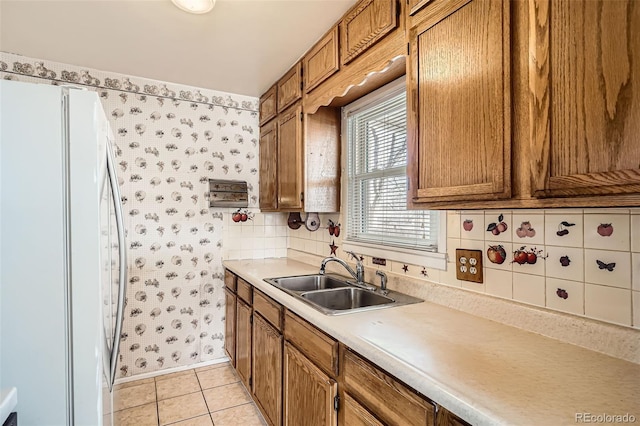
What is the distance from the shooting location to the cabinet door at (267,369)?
70.9 inches

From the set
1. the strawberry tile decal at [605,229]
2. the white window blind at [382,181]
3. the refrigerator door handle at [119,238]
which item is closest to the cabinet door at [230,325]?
the white window blind at [382,181]

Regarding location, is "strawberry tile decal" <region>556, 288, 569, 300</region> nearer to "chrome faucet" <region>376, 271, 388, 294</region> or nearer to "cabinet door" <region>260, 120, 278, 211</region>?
"chrome faucet" <region>376, 271, 388, 294</region>

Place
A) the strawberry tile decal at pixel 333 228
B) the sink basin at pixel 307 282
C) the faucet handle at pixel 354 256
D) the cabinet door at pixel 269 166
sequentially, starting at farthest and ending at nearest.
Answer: the cabinet door at pixel 269 166 → the strawberry tile decal at pixel 333 228 → the sink basin at pixel 307 282 → the faucet handle at pixel 354 256

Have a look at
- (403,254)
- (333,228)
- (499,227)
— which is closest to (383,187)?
(403,254)

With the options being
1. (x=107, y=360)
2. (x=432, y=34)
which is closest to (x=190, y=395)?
(x=107, y=360)

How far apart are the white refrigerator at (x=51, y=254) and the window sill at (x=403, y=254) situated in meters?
1.36

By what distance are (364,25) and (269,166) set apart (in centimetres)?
148

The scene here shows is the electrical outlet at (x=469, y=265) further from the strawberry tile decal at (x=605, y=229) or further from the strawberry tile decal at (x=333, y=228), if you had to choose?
the strawberry tile decal at (x=333, y=228)

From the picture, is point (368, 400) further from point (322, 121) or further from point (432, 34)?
point (322, 121)

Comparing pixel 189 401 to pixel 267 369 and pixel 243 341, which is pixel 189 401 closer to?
pixel 243 341

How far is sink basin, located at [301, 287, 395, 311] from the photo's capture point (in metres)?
1.90

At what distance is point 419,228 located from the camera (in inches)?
69.7

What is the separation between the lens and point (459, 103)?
3.62 feet

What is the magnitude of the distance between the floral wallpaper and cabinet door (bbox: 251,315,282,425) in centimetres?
91
